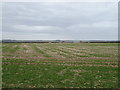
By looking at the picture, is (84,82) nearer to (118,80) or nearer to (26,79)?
(118,80)

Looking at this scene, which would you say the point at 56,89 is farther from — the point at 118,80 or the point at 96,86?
the point at 118,80

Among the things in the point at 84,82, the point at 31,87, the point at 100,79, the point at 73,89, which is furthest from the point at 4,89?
the point at 100,79

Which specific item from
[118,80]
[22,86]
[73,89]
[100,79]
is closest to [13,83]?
[22,86]

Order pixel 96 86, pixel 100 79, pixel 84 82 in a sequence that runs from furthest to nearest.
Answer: pixel 100 79, pixel 84 82, pixel 96 86

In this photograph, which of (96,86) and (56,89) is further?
(96,86)

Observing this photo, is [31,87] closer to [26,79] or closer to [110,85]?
[26,79]

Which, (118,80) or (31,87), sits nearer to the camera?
(31,87)

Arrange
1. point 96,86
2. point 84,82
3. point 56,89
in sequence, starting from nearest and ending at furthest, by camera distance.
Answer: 1. point 56,89
2. point 96,86
3. point 84,82

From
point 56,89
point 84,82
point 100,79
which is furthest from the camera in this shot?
point 100,79

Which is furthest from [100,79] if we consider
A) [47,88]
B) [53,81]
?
[47,88]

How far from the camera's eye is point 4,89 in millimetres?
8875

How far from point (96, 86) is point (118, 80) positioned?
2.56 m

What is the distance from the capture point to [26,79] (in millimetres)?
10828

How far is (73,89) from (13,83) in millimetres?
4523
